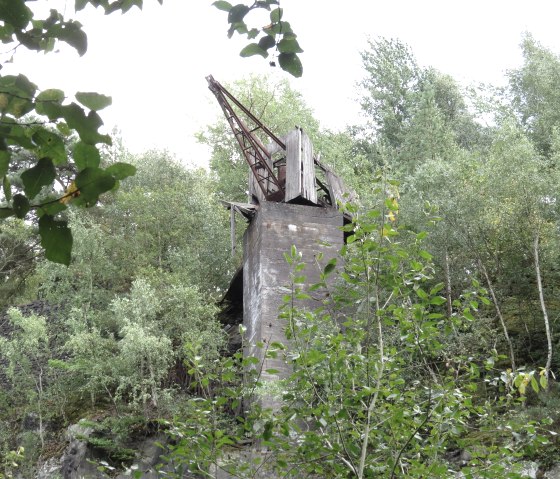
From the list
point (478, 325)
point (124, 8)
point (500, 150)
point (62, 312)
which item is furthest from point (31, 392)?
point (124, 8)

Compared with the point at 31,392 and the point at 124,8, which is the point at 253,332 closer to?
the point at 31,392

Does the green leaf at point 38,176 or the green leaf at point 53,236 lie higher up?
the green leaf at point 38,176

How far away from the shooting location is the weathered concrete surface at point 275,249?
1789 centimetres

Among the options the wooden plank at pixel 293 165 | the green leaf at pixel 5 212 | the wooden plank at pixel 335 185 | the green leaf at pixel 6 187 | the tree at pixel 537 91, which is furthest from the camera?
the tree at pixel 537 91

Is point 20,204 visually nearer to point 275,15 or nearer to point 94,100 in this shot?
point 94,100

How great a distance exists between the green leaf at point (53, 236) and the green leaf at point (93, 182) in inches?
3.9

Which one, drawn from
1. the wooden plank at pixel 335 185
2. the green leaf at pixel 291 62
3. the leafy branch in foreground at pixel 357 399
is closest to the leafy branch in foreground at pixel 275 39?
the green leaf at pixel 291 62

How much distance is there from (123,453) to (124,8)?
14.4 metres

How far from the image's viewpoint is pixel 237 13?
10.3 feet

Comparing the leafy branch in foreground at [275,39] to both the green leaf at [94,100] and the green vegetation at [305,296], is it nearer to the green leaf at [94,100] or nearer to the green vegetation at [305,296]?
the green vegetation at [305,296]

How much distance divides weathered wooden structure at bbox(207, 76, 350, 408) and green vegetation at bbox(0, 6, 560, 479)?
733 millimetres

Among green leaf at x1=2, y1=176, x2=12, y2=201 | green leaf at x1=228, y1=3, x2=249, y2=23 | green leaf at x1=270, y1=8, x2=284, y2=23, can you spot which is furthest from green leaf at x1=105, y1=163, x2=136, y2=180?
green leaf at x1=270, y1=8, x2=284, y2=23

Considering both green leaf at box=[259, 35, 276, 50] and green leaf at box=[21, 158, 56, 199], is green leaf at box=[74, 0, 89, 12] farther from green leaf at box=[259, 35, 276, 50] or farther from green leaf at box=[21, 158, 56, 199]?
green leaf at box=[21, 158, 56, 199]

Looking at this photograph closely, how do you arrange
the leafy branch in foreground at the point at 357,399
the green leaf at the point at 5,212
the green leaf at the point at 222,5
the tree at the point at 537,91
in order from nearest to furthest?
the green leaf at the point at 5,212 < the green leaf at the point at 222,5 < the leafy branch in foreground at the point at 357,399 < the tree at the point at 537,91
